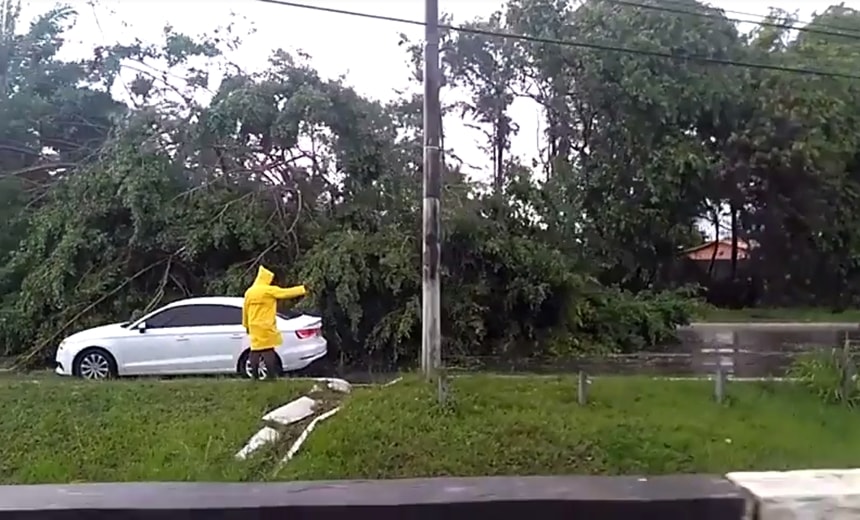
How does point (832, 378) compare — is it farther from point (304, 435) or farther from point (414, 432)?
point (304, 435)

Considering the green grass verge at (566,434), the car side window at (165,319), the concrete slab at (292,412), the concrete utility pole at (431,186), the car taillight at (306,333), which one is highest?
the concrete utility pole at (431,186)

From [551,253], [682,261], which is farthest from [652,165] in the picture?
[551,253]

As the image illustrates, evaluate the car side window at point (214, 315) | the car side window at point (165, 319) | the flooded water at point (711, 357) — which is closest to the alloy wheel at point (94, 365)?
the car side window at point (165, 319)

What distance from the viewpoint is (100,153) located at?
63.7 ft

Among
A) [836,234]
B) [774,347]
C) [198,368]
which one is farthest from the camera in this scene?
[836,234]

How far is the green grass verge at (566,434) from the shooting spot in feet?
33.5

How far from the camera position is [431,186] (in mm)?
13414

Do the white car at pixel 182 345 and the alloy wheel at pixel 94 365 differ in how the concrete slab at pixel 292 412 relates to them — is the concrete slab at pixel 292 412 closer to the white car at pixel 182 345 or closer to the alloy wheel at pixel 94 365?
the white car at pixel 182 345

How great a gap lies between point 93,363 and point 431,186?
648cm

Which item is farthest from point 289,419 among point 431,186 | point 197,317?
point 197,317

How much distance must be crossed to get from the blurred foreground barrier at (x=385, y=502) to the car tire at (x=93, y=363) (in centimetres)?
1380

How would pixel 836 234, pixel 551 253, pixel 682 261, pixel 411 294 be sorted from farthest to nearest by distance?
pixel 682 261
pixel 836 234
pixel 551 253
pixel 411 294

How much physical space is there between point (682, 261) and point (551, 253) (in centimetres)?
1868

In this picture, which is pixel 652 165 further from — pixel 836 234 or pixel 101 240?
pixel 101 240
